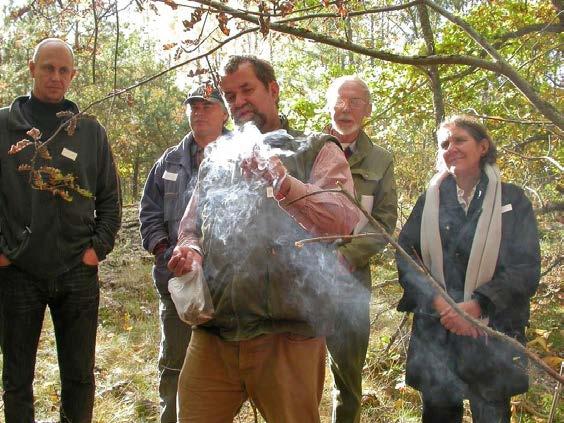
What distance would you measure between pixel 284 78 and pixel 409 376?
1247 cm

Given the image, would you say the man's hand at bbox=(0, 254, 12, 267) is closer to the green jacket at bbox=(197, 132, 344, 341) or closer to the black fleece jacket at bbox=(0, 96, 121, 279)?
the black fleece jacket at bbox=(0, 96, 121, 279)

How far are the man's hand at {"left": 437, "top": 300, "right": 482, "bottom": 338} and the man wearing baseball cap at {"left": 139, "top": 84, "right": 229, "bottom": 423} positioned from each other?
5.41ft

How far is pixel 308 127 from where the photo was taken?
232 inches

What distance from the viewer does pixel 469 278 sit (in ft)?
9.66

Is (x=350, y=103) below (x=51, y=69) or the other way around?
below

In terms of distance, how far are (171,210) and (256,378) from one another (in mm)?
1744

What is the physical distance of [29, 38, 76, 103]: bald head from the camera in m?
3.23

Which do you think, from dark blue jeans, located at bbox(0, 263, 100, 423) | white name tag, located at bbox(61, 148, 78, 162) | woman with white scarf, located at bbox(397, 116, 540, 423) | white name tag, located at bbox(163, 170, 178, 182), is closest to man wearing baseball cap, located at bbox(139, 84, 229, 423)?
A: white name tag, located at bbox(163, 170, 178, 182)

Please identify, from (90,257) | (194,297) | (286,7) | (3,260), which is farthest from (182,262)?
(3,260)

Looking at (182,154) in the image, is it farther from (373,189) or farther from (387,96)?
(387,96)

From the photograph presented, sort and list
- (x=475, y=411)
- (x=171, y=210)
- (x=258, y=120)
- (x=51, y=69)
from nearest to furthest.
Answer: (x=258, y=120)
(x=475, y=411)
(x=51, y=69)
(x=171, y=210)

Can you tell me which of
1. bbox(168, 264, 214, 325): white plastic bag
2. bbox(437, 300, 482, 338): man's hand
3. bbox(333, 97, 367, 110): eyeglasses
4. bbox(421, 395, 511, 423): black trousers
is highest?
bbox(333, 97, 367, 110): eyeglasses

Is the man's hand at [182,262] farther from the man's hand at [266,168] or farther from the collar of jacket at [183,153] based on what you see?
the collar of jacket at [183,153]

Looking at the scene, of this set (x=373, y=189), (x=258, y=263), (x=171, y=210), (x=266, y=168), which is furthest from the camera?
(x=171, y=210)
